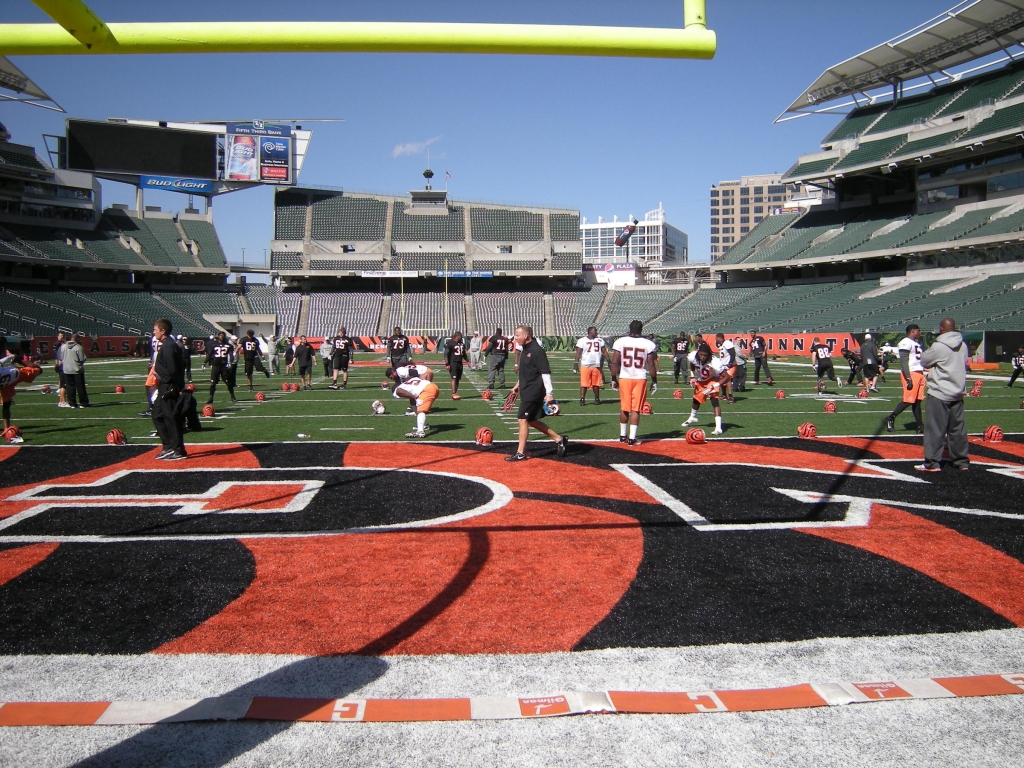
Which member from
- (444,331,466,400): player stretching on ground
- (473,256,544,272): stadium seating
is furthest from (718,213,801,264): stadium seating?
(444,331,466,400): player stretching on ground

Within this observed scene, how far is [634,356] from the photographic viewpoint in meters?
11.0

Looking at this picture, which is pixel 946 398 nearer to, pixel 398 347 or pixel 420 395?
pixel 420 395

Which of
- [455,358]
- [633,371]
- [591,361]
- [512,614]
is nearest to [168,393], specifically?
[633,371]

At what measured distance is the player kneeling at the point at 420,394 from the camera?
40.5ft

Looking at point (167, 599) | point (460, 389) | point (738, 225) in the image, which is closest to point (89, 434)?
point (167, 599)

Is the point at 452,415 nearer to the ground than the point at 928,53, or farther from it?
nearer to the ground

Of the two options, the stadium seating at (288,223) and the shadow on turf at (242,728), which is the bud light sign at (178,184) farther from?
the shadow on turf at (242,728)

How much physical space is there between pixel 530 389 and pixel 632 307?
172 feet

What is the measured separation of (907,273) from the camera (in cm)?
4556

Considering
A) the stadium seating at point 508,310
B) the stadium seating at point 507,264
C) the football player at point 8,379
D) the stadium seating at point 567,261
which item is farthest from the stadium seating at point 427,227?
the football player at point 8,379

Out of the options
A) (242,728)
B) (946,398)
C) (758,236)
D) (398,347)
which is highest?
(758,236)

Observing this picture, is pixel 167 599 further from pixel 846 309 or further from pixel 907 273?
pixel 907 273

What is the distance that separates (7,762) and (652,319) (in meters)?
57.0

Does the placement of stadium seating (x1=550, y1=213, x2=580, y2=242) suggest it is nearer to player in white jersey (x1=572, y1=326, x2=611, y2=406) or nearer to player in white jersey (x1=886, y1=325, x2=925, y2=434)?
player in white jersey (x1=572, y1=326, x2=611, y2=406)
